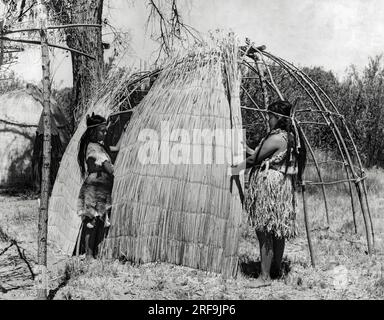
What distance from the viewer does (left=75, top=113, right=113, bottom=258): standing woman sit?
5.89 m

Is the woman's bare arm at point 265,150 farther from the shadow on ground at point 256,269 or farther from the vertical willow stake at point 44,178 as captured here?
the vertical willow stake at point 44,178

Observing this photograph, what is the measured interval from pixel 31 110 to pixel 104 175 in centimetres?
653

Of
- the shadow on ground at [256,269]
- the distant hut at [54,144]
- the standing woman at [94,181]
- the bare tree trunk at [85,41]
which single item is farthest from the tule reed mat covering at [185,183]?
the distant hut at [54,144]

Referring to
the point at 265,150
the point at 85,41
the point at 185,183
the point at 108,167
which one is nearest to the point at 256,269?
the point at 185,183

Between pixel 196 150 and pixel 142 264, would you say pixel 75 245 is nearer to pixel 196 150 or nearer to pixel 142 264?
pixel 142 264

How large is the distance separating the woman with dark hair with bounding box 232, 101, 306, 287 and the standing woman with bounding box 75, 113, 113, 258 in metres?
1.43

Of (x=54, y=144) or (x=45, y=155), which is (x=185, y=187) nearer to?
(x=45, y=155)

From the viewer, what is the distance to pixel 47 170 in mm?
4816

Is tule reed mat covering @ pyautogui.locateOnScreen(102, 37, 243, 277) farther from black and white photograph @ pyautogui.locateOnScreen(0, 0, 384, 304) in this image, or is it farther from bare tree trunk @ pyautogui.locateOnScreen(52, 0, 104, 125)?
bare tree trunk @ pyautogui.locateOnScreen(52, 0, 104, 125)

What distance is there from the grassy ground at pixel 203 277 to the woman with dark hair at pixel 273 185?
33 centimetres

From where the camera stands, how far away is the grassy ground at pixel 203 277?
16.7ft

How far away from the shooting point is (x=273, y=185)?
530cm

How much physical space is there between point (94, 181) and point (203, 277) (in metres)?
1.54
